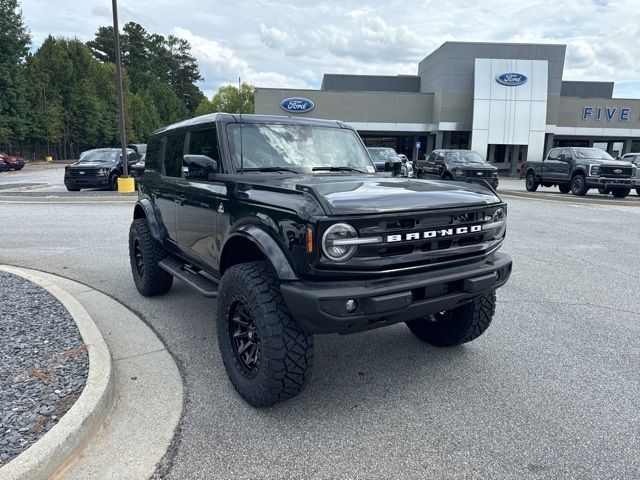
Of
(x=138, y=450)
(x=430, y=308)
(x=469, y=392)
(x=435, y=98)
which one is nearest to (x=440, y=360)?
(x=469, y=392)

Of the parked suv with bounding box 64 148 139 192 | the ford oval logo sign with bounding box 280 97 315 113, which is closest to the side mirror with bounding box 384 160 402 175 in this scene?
the parked suv with bounding box 64 148 139 192

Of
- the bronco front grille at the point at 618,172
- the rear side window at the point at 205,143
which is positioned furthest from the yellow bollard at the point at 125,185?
the bronco front grille at the point at 618,172

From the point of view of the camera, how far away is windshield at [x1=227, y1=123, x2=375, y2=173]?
12.7 ft

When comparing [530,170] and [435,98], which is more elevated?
[435,98]

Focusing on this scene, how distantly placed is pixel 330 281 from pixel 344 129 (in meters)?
2.34

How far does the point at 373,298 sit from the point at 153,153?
3.84 m

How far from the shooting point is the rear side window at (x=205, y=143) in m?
3.95

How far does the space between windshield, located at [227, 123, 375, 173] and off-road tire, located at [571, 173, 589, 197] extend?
16270 millimetres

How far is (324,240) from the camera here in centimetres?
264

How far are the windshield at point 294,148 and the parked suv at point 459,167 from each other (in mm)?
13857

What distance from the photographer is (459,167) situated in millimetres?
18172

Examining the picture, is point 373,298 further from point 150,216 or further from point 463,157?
point 463,157

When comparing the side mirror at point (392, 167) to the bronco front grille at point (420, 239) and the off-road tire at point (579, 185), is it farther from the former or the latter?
the off-road tire at point (579, 185)

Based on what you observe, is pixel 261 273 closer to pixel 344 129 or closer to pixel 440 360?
pixel 440 360
